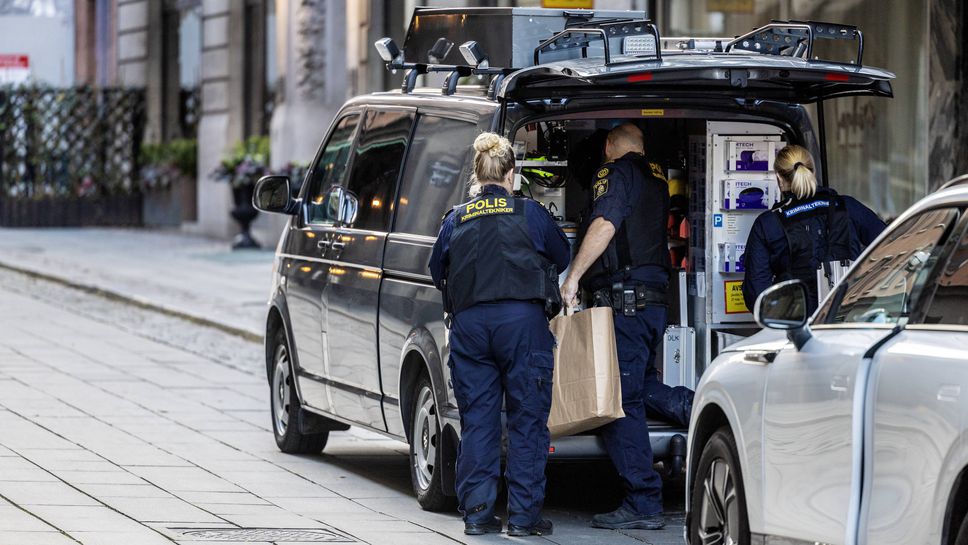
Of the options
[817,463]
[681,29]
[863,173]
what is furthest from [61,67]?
[817,463]

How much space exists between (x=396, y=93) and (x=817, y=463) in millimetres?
4593

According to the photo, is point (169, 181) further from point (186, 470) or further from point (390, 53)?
point (390, 53)

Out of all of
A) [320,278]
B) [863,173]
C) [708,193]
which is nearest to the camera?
[708,193]

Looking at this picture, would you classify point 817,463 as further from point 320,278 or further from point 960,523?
point 320,278

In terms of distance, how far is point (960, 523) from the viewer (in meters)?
4.79

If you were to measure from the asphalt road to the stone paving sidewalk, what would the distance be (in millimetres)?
3277

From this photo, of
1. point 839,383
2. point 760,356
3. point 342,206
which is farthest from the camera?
point 342,206

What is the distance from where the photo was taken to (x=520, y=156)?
9.00 meters

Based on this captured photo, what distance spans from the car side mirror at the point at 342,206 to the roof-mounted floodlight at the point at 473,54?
1447 millimetres

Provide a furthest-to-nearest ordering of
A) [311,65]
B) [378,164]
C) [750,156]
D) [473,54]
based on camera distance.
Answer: [311,65], [378,164], [750,156], [473,54]

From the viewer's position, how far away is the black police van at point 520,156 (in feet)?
27.8

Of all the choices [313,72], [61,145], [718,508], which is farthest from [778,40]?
[61,145]

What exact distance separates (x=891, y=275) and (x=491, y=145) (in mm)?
2849

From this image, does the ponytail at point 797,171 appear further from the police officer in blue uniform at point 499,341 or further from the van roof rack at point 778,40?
the police officer in blue uniform at point 499,341
